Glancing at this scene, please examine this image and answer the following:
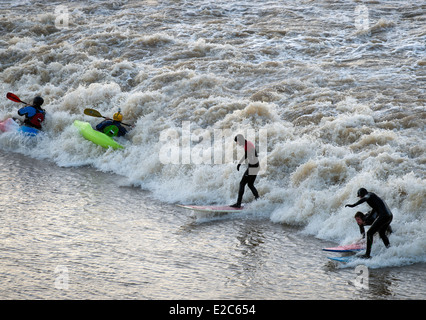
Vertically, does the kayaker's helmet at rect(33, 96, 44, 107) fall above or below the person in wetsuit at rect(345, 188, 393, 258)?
above

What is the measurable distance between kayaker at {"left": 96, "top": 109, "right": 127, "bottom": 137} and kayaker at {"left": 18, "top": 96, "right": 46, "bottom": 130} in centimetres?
192

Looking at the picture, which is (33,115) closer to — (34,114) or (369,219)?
(34,114)

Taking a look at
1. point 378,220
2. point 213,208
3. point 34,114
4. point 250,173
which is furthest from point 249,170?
point 34,114

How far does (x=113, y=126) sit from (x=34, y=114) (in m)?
2.41

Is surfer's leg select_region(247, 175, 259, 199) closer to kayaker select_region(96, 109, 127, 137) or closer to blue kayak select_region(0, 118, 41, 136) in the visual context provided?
kayaker select_region(96, 109, 127, 137)

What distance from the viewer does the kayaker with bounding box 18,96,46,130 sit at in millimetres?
13906

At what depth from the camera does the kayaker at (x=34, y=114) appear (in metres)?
13.9

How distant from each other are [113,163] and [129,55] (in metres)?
7.54

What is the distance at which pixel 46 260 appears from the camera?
6965 mm

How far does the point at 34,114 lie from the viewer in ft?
45.8

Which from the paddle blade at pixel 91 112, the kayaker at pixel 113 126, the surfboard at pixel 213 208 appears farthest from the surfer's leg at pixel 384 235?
the paddle blade at pixel 91 112

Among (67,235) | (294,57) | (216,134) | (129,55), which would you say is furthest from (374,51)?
(67,235)

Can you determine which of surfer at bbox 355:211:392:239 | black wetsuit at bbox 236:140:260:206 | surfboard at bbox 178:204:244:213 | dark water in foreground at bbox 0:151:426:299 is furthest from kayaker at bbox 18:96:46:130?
surfer at bbox 355:211:392:239
